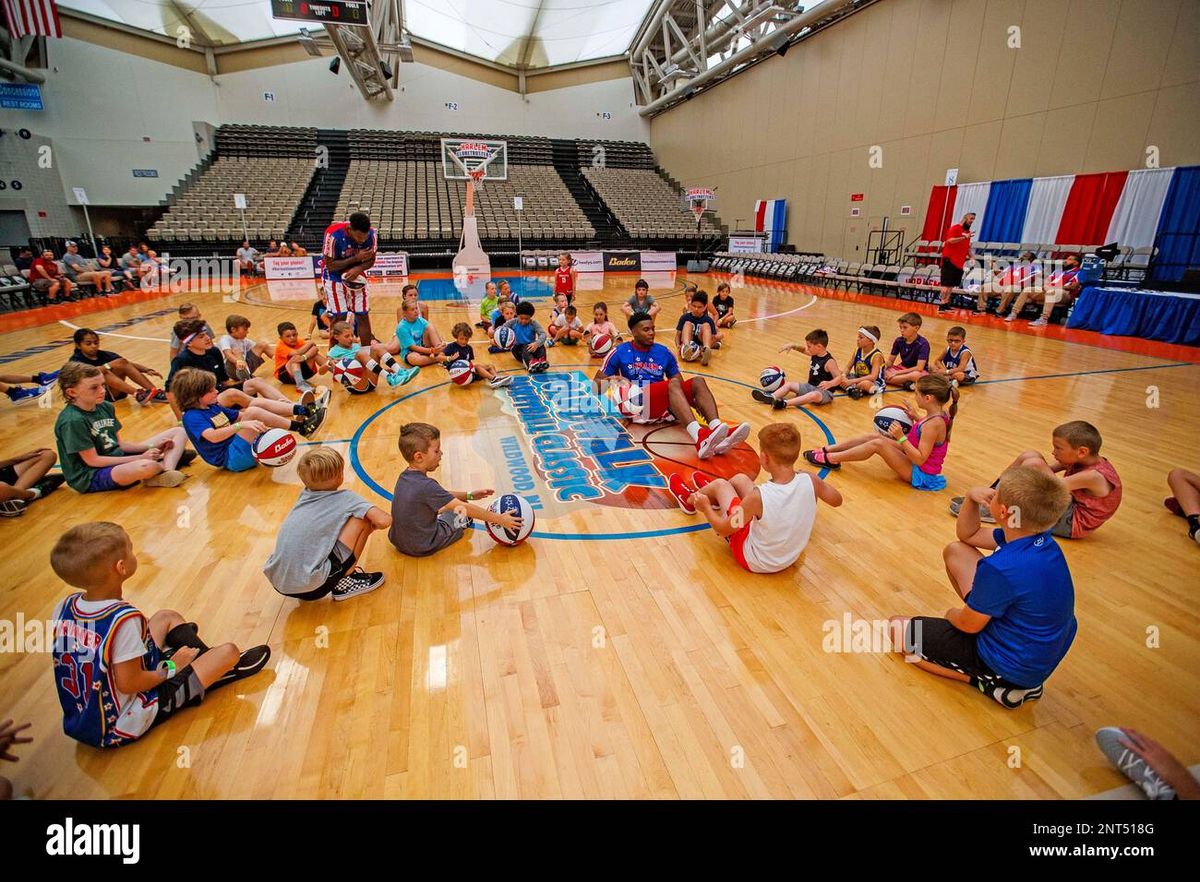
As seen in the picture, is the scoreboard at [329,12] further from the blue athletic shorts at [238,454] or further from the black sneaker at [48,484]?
the black sneaker at [48,484]

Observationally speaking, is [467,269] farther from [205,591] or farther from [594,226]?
[205,591]

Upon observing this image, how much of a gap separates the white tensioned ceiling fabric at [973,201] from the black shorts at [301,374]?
1601 centimetres

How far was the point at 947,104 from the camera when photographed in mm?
15078

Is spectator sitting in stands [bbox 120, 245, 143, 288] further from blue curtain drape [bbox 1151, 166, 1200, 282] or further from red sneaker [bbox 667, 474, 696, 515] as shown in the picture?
blue curtain drape [bbox 1151, 166, 1200, 282]

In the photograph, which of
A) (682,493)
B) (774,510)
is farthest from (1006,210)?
(774,510)

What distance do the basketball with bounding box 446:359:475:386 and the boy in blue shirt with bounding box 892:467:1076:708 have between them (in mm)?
5925

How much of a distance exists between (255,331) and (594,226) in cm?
1885

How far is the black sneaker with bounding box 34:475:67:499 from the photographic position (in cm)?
448

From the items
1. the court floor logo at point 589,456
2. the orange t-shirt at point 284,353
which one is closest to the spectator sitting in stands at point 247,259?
the orange t-shirt at point 284,353

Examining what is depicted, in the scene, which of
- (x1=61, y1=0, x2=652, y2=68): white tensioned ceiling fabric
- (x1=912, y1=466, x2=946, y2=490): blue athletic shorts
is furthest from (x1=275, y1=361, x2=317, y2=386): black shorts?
(x1=61, y1=0, x2=652, y2=68): white tensioned ceiling fabric

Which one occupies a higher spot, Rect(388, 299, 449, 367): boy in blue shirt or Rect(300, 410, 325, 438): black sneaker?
Rect(388, 299, 449, 367): boy in blue shirt

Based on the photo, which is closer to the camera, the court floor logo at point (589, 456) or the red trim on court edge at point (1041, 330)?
the court floor logo at point (589, 456)

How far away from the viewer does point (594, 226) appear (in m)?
26.6

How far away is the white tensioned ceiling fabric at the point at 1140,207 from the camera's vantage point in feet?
35.8
